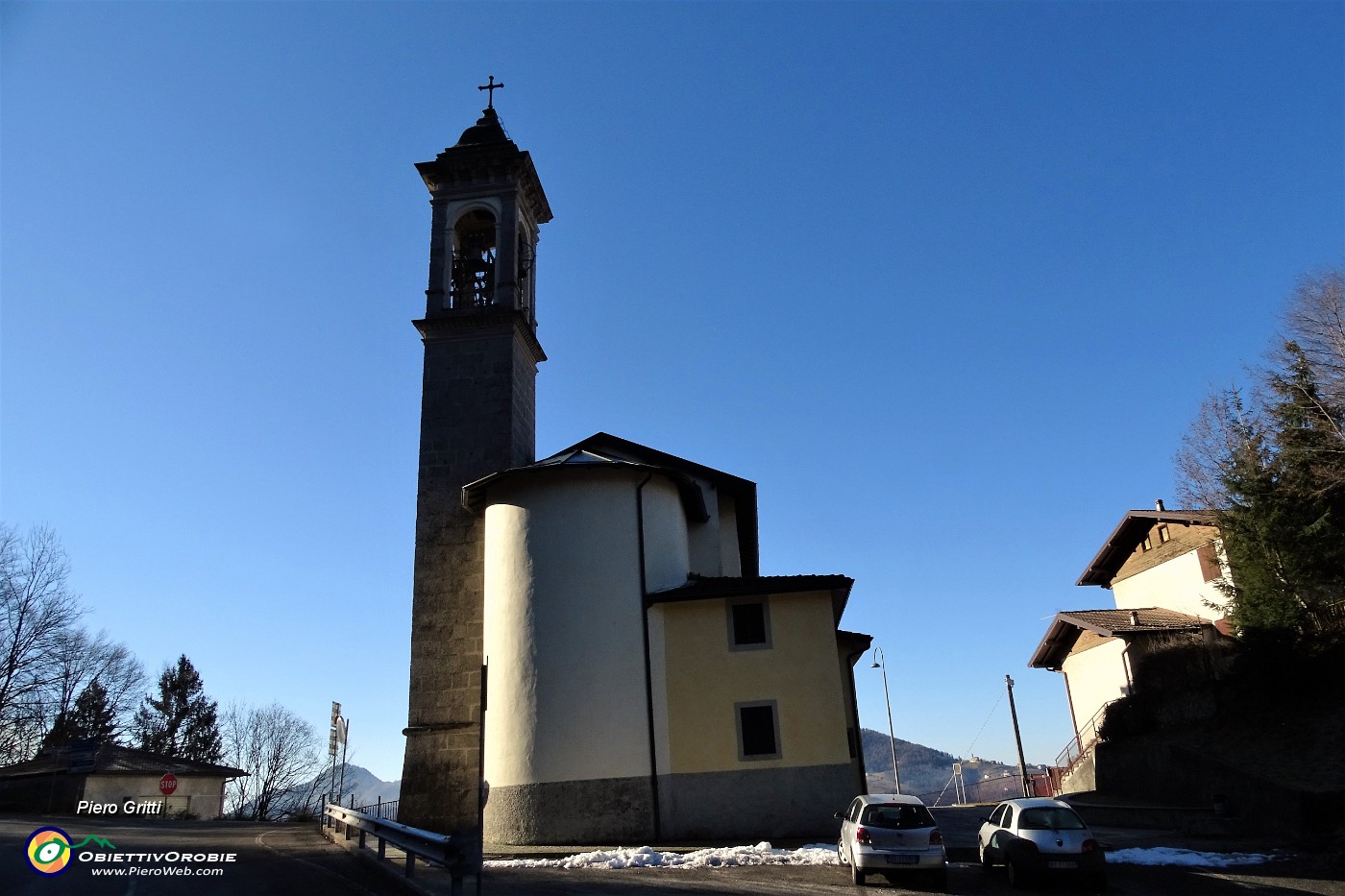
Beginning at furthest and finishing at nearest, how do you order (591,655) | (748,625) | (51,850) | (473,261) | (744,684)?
(473,261), (748,625), (591,655), (744,684), (51,850)

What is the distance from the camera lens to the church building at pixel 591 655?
2052 cm

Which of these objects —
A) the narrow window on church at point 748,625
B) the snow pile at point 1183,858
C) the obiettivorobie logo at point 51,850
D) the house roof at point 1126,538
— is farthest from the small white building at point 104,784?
the house roof at point 1126,538

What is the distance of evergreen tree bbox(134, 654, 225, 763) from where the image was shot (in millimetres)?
59406

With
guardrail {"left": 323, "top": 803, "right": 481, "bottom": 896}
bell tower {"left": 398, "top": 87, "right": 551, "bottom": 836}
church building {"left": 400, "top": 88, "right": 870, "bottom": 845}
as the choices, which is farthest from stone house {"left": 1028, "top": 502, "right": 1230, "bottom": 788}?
guardrail {"left": 323, "top": 803, "right": 481, "bottom": 896}

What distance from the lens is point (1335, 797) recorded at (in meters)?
17.8

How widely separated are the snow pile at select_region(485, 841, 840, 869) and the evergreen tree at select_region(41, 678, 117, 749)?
39.0 metres

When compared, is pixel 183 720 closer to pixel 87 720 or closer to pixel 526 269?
pixel 87 720

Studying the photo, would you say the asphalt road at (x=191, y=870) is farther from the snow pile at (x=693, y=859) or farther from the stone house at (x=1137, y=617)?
the stone house at (x=1137, y=617)

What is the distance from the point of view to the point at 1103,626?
32406mm

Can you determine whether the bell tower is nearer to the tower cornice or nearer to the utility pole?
the tower cornice

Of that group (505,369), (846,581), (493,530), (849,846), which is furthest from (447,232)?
(849,846)

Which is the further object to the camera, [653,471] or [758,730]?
[653,471]

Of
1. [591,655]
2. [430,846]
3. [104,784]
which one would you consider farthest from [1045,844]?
[104,784]

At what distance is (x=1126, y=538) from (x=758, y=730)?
22441 millimetres
